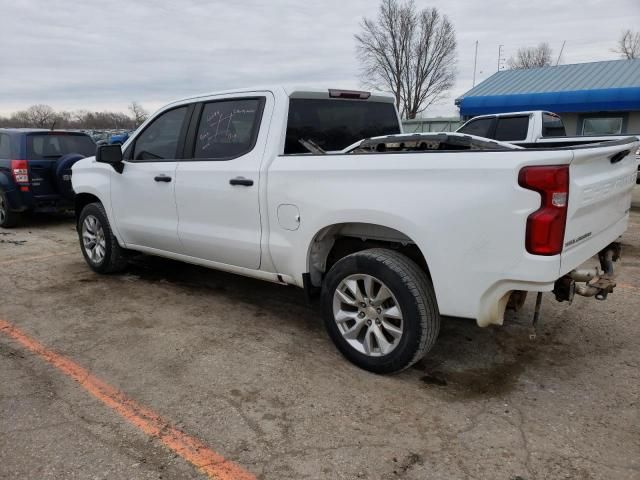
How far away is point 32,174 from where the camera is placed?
852cm

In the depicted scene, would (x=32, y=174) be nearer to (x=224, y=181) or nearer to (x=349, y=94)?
(x=224, y=181)

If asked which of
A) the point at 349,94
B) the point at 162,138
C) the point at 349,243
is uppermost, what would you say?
the point at 349,94

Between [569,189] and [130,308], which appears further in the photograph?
[130,308]

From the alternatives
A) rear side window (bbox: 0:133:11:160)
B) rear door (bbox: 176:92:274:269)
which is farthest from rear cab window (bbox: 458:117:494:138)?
rear side window (bbox: 0:133:11:160)

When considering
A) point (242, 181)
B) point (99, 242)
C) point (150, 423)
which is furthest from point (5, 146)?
point (150, 423)

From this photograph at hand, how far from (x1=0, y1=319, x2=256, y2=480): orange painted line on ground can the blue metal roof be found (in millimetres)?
21435

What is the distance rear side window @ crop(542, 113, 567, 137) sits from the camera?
9901 mm

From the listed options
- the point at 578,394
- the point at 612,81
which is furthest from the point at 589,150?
the point at 612,81

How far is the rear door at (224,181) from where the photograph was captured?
3.93m

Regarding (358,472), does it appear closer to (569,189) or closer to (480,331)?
(569,189)

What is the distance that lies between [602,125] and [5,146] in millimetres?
20991

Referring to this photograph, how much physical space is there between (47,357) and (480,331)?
3.27 meters

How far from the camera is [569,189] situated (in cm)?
266

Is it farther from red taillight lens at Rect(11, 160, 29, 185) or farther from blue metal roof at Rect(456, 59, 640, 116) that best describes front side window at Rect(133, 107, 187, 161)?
blue metal roof at Rect(456, 59, 640, 116)
